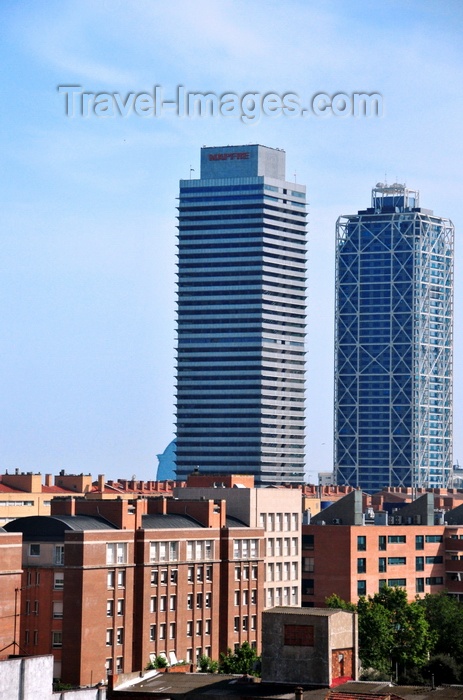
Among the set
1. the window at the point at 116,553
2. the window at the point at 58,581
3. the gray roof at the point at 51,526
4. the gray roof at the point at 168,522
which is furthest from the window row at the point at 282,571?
the window at the point at 58,581

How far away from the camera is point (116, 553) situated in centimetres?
15238

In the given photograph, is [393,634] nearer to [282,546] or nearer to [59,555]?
[282,546]

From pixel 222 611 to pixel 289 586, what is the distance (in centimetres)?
2505

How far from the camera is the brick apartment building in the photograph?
14525 centimetres

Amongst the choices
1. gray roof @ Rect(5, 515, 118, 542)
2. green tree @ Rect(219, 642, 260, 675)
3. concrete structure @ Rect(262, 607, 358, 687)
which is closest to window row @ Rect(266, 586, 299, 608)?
gray roof @ Rect(5, 515, 118, 542)

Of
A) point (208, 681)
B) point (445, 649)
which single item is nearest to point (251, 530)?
point (445, 649)

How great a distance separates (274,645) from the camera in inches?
3679

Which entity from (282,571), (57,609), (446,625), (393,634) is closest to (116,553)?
(57,609)

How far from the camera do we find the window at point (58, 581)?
146 metres

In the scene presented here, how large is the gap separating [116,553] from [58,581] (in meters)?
8.04

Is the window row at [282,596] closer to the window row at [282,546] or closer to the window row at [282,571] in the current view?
the window row at [282,571]

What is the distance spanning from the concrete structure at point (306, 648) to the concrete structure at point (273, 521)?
8666cm

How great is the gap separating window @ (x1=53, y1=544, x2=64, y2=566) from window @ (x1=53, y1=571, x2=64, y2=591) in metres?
1.36

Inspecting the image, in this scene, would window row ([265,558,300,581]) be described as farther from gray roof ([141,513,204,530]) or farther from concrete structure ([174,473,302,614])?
gray roof ([141,513,204,530])
